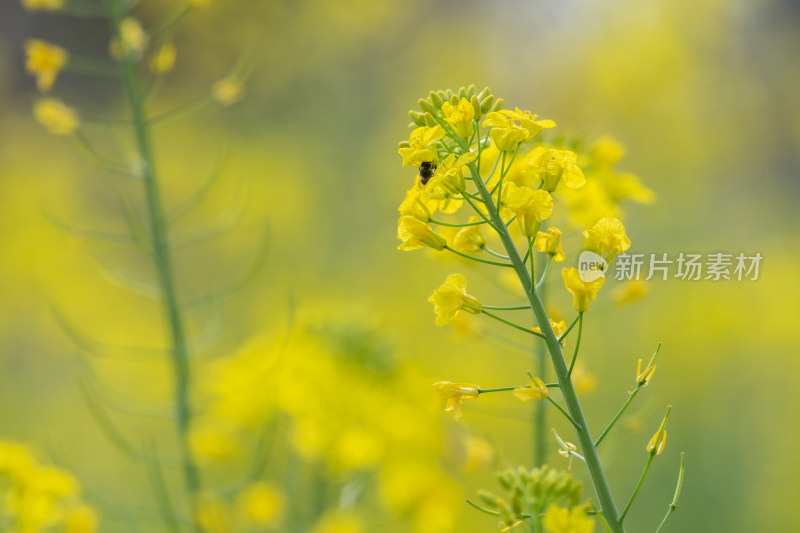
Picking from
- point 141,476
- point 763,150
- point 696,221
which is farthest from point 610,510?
point 763,150

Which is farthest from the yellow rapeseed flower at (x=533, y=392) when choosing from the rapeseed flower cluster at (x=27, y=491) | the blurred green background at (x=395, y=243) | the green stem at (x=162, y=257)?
the green stem at (x=162, y=257)

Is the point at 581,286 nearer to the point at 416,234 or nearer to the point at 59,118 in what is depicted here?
the point at 416,234

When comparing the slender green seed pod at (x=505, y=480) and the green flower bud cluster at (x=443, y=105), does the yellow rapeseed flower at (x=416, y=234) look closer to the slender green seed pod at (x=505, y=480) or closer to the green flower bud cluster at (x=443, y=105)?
the green flower bud cluster at (x=443, y=105)

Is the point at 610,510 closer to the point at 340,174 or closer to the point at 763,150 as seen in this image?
the point at 340,174

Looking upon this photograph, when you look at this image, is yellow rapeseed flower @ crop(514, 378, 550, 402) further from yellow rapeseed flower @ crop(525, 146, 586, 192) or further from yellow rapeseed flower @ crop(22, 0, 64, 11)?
yellow rapeseed flower @ crop(22, 0, 64, 11)

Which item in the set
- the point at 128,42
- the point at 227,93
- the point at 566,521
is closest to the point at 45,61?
the point at 128,42

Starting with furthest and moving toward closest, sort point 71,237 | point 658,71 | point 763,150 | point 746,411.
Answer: point 763,150, point 658,71, point 746,411, point 71,237
